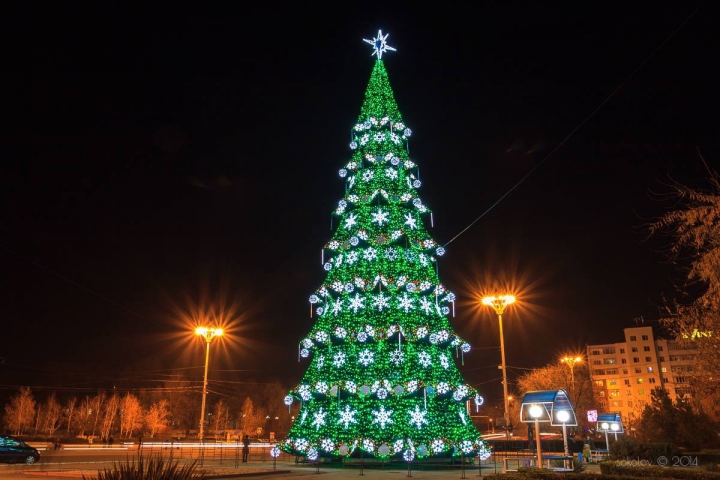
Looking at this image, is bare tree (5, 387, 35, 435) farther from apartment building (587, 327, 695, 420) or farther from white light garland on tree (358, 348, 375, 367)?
apartment building (587, 327, 695, 420)

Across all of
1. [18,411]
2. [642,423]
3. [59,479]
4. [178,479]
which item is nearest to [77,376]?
[18,411]

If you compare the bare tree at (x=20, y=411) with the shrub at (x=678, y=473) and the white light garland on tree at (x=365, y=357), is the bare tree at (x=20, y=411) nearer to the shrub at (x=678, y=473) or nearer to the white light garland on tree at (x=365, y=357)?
the white light garland on tree at (x=365, y=357)

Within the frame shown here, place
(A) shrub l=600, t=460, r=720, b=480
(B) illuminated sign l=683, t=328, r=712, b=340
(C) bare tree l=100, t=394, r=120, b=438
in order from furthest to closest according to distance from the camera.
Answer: (C) bare tree l=100, t=394, r=120, b=438 < (B) illuminated sign l=683, t=328, r=712, b=340 < (A) shrub l=600, t=460, r=720, b=480

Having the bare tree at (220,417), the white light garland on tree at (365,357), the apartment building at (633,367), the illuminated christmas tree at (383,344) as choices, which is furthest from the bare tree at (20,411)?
the apartment building at (633,367)

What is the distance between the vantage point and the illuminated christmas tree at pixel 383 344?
18.0m

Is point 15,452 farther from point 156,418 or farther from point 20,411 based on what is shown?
point 20,411

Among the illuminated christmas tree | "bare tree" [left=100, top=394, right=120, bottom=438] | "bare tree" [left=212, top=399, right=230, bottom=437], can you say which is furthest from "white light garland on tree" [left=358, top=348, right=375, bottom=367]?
"bare tree" [left=212, top=399, right=230, bottom=437]

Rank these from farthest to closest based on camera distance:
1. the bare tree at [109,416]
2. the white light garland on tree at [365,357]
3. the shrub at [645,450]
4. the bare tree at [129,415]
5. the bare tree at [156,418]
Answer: the bare tree at [156,418] < the bare tree at [129,415] < the bare tree at [109,416] < the shrub at [645,450] < the white light garland on tree at [365,357]

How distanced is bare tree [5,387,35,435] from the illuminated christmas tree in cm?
5953

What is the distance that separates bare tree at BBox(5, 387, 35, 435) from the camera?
208 feet

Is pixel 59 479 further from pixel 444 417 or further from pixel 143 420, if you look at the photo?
pixel 143 420

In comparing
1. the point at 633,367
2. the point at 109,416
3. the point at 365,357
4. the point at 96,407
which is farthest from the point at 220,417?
the point at 633,367

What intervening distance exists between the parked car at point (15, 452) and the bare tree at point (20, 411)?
48.2m

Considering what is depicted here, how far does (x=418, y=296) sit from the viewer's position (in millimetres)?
20312
